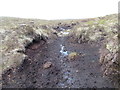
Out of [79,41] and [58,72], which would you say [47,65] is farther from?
[79,41]

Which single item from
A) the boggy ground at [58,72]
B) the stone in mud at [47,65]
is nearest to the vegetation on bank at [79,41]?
the boggy ground at [58,72]

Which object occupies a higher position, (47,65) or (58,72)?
(47,65)

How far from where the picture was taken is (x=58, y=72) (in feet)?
88.7

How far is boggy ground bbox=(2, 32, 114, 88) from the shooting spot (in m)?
23.4

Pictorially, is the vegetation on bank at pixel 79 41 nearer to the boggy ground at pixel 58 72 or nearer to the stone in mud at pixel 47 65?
the boggy ground at pixel 58 72

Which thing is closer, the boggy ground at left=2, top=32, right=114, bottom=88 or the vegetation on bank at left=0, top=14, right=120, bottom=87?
the boggy ground at left=2, top=32, right=114, bottom=88

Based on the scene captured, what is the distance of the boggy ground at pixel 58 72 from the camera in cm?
2343

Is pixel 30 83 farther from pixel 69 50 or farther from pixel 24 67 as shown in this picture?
pixel 69 50

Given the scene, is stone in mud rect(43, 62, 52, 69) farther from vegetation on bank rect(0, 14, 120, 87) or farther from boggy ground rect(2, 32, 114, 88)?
vegetation on bank rect(0, 14, 120, 87)

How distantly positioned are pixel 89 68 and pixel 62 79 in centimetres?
574

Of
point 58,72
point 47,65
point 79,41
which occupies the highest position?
point 79,41

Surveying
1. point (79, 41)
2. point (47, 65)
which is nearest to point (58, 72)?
Result: point (47, 65)

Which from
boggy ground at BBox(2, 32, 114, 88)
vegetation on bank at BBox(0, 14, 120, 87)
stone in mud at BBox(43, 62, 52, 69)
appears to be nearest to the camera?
boggy ground at BBox(2, 32, 114, 88)

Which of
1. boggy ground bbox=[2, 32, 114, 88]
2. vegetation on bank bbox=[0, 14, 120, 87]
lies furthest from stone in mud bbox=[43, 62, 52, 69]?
vegetation on bank bbox=[0, 14, 120, 87]
